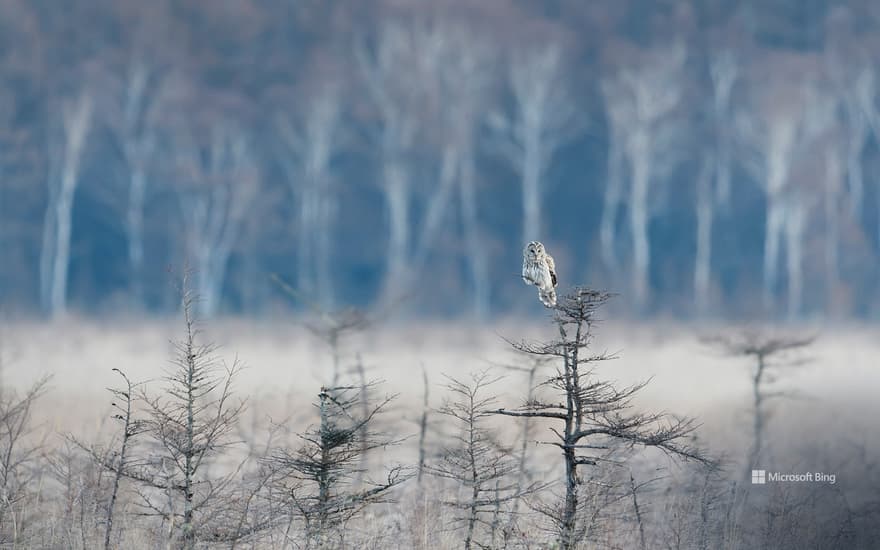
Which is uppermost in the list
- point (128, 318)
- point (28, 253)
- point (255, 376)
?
point (28, 253)

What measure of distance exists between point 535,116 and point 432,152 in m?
4.52

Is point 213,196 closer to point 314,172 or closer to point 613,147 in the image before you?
point 314,172

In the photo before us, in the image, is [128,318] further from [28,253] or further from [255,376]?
[28,253]

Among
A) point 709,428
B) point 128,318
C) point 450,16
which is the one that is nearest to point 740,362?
point 709,428

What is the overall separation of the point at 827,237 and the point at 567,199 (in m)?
12.1

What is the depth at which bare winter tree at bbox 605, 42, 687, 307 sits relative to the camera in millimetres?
38969

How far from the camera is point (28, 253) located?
4331 cm

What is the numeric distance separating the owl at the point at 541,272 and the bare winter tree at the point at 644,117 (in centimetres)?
2828

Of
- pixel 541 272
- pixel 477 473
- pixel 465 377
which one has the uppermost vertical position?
pixel 465 377

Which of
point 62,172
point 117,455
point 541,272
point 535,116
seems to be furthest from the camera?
point 535,116

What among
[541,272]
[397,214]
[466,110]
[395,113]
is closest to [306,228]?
[397,214]

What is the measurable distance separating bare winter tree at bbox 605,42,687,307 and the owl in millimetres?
28277

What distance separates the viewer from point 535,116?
132ft

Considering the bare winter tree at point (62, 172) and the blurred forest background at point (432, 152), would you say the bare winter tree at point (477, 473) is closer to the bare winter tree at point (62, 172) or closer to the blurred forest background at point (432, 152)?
the blurred forest background at point (432, 152)
